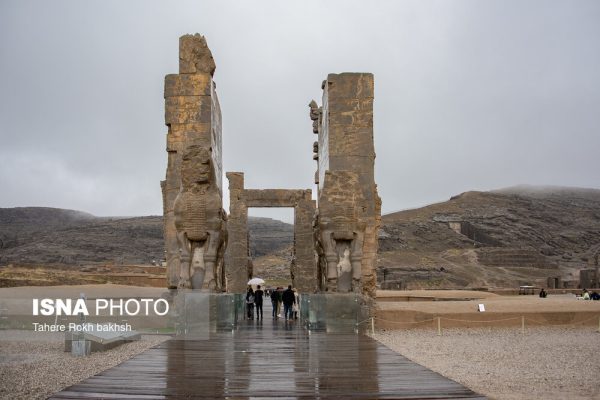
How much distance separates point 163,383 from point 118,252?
156 feet

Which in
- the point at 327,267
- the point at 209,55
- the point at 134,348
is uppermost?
the point at 209,55

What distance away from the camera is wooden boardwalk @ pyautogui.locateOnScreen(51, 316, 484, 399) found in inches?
184

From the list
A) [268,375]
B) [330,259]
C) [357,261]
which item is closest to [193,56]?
[330,259]

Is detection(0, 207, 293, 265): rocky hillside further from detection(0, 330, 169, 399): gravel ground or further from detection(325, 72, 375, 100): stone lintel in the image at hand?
detection(0, 330, 169, 399): gravel ground

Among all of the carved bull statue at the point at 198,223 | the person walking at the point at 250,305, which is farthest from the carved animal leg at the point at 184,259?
the person walking at the point at 250,305

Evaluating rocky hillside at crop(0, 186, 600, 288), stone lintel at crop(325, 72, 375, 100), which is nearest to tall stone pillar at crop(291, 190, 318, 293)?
stone lintel at crop(325, 72, 375, 100)

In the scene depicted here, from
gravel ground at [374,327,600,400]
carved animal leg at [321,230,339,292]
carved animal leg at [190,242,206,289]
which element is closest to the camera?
gravel ground at [374,327,600,400]

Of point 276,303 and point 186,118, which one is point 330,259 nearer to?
point 276,303

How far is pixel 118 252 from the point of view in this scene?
5081 cm

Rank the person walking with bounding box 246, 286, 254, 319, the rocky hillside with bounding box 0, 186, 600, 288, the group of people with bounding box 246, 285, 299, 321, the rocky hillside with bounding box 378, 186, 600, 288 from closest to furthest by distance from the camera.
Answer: the group of people with bounding box 246, 285, 299, 321 → the person walking with bounding box 246, 286, 254, 319 → the rocky hillside with bounding box 378, 186, 600, 288 → the rocky hillside with bounding box 0, 186, 600, 288

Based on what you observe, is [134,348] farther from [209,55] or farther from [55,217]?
[55,217]

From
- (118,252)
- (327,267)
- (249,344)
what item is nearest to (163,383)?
(249,344)

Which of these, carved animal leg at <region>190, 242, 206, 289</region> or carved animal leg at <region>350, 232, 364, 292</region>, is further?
carved animal leg at <region>190, 242, 206, 289</region>

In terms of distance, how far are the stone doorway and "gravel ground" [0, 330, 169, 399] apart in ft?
33.1
